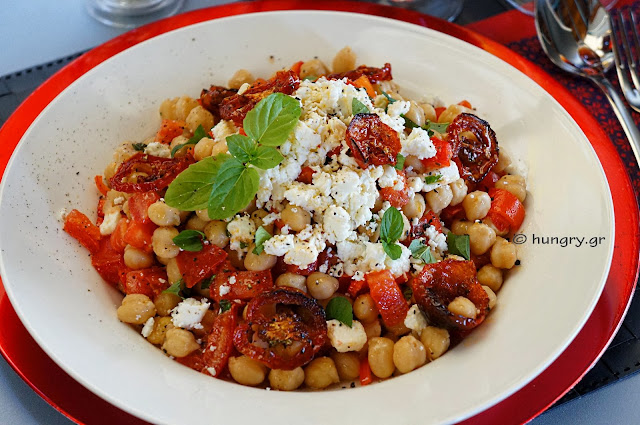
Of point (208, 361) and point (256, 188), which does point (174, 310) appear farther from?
point (256, 188)

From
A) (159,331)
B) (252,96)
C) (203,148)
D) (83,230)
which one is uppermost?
(252,96)

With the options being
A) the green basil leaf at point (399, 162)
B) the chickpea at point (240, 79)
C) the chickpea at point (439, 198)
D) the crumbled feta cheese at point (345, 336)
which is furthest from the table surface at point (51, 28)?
the crumbled feta cheese at point (345, 336)

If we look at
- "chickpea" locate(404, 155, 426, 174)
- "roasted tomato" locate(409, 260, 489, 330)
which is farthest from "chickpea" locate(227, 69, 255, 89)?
"roasted tomato" locate(409, 260, 489, 330)

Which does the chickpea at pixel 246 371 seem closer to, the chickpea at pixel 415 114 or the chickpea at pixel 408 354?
the chickpea at pixel 408 354

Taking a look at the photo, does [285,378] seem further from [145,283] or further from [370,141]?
[370,141]

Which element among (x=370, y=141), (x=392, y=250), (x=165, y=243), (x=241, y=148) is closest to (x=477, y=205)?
(x=392, y=250)

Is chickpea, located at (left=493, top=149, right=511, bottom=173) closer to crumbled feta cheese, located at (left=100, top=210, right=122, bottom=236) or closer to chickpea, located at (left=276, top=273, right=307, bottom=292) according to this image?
chickpea, located at (left=276, top=273, right=307, bottom=292)

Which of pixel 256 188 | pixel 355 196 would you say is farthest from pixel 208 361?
pixel 355 196

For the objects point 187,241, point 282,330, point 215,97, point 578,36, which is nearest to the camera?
point 282,330
